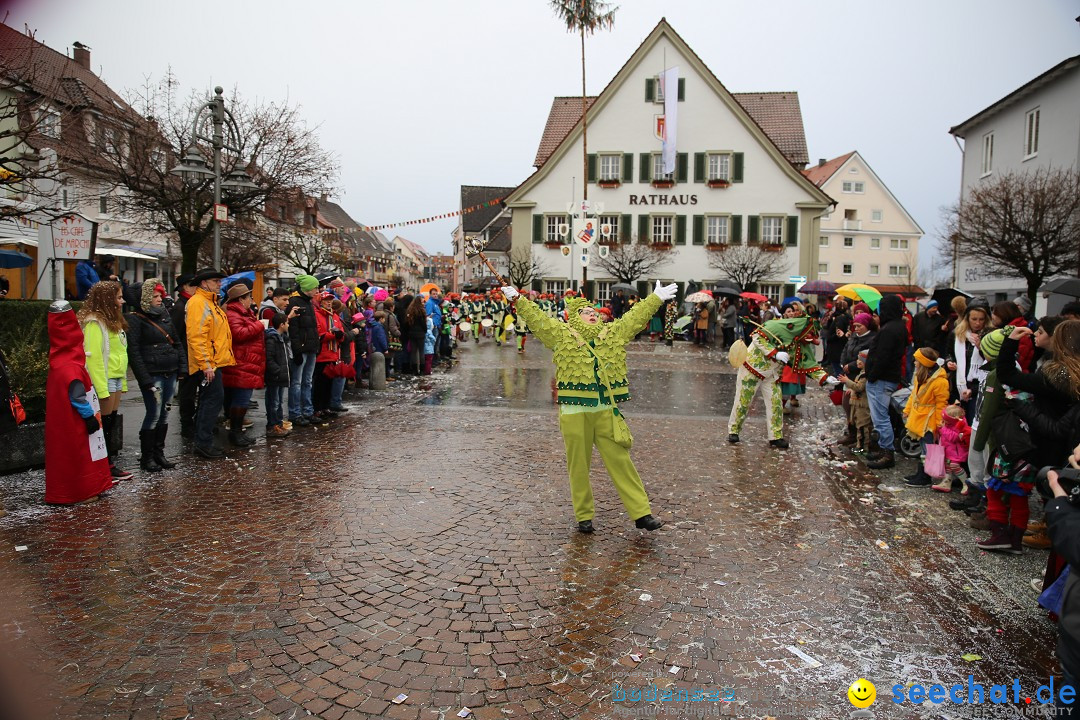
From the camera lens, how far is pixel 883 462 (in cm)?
816

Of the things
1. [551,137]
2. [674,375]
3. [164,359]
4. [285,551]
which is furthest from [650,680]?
[551,137]

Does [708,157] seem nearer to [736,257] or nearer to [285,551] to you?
[736,257]

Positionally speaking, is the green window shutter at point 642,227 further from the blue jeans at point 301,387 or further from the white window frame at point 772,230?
the blue jeans at point 301,387

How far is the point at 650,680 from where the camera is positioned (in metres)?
3.51

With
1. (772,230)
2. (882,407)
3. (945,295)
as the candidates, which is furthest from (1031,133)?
(882,407)

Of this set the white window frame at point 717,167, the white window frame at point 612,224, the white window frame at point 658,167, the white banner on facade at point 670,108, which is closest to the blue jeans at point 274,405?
the white window frame at point 612,224

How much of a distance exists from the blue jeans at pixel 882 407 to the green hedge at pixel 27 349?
29.3 feet

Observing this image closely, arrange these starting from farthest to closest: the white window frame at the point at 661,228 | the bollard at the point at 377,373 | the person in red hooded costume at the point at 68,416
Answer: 1. the white window frame at the point at 661,228
2. the bollard at the point at 377,373
3. the person in red hooded costume at the point at 68,416

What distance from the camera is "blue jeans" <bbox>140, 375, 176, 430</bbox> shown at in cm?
709

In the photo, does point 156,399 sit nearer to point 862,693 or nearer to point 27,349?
point 27,349

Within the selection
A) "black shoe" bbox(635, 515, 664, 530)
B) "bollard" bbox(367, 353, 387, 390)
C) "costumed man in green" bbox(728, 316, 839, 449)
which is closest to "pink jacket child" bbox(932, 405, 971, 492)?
"costumed man in green" bbox(728, 316, 839, 449)

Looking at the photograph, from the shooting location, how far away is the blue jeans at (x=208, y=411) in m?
7.77

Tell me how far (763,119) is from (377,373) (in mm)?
35919

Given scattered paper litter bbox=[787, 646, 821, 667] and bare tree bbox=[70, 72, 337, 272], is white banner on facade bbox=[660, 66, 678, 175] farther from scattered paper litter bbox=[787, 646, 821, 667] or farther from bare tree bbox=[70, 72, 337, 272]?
scattered paper litter bbox=[787, 646, 821, 667]
